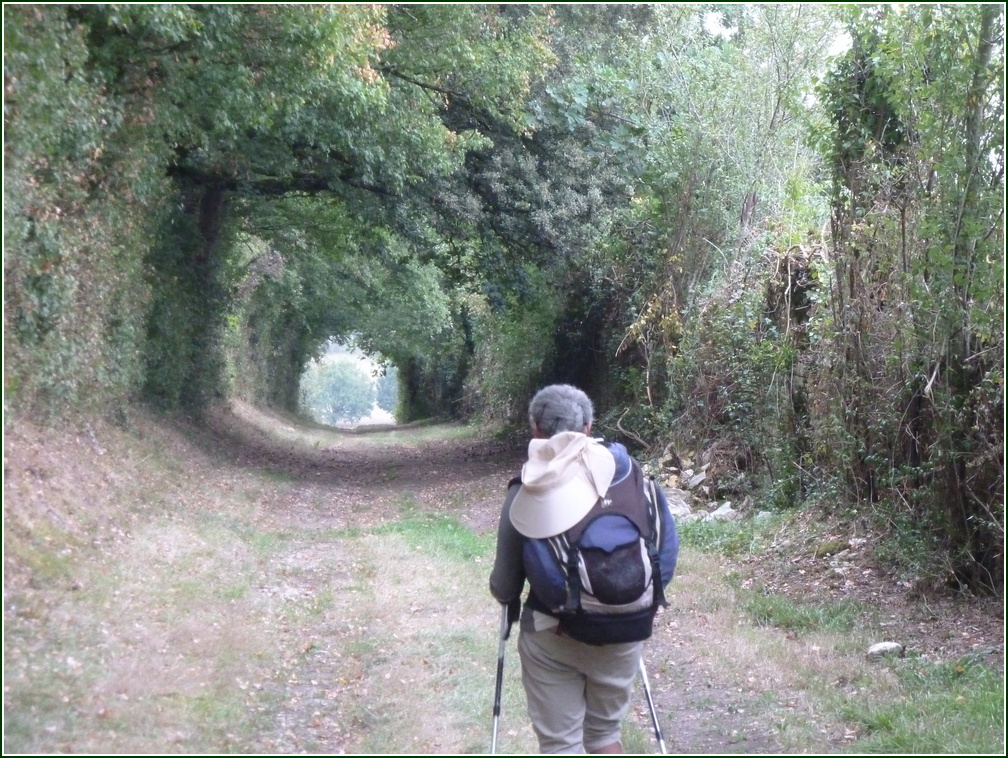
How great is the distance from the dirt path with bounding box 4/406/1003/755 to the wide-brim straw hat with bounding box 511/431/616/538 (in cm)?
208

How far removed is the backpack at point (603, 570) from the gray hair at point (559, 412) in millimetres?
385

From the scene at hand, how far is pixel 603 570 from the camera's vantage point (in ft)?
14.6

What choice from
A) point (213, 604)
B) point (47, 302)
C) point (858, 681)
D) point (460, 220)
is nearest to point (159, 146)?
point (47, 302)

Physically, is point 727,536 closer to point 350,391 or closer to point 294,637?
point 294,637

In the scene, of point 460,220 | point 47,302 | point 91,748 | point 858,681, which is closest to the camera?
point 91,748

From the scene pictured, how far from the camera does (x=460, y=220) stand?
62.2ft

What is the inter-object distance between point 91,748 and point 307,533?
780 centimetres

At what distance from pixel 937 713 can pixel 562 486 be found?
136 inches

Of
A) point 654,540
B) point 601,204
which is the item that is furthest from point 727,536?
point 601,204

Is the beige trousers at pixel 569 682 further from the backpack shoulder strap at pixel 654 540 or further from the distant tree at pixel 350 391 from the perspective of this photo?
the distant tree at pixel 350 391

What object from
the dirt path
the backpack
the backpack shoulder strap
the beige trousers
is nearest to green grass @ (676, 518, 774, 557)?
the dirt path

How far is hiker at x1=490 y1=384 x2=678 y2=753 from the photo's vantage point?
4527mm

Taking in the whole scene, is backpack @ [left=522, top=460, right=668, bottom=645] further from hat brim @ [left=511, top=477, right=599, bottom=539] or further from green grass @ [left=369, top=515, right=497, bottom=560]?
green grass @ [left=369, top=515, right=497, bottom=560]

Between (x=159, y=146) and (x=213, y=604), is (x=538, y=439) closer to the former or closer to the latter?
(x=213, y=604)
